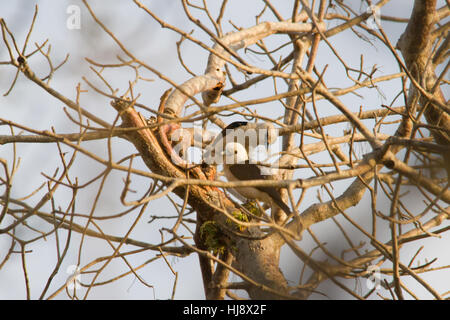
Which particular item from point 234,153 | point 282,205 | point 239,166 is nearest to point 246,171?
point 239,166

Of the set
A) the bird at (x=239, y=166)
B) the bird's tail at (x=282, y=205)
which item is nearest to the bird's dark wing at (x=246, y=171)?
the bird at (x=239, y=166)

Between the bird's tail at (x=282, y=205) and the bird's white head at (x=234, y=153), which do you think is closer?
the bird's tail at (x=282, y=205)

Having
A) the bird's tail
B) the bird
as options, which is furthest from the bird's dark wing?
the bird's tail

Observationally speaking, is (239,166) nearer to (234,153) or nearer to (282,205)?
(234,153)

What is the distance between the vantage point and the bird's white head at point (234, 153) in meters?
3.66

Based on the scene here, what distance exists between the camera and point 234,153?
3678 millimetres

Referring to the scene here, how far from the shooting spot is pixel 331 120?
142 inches

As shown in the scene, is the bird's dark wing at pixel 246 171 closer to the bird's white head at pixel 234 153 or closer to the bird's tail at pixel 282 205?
the bird's white head at pixel 234 153

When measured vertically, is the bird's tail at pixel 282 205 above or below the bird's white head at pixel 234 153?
below

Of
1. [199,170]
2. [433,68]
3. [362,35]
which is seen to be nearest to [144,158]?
[199,170]

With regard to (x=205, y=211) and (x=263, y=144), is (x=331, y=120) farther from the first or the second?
(x=205, y=211)

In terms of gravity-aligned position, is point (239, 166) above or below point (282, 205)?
above
